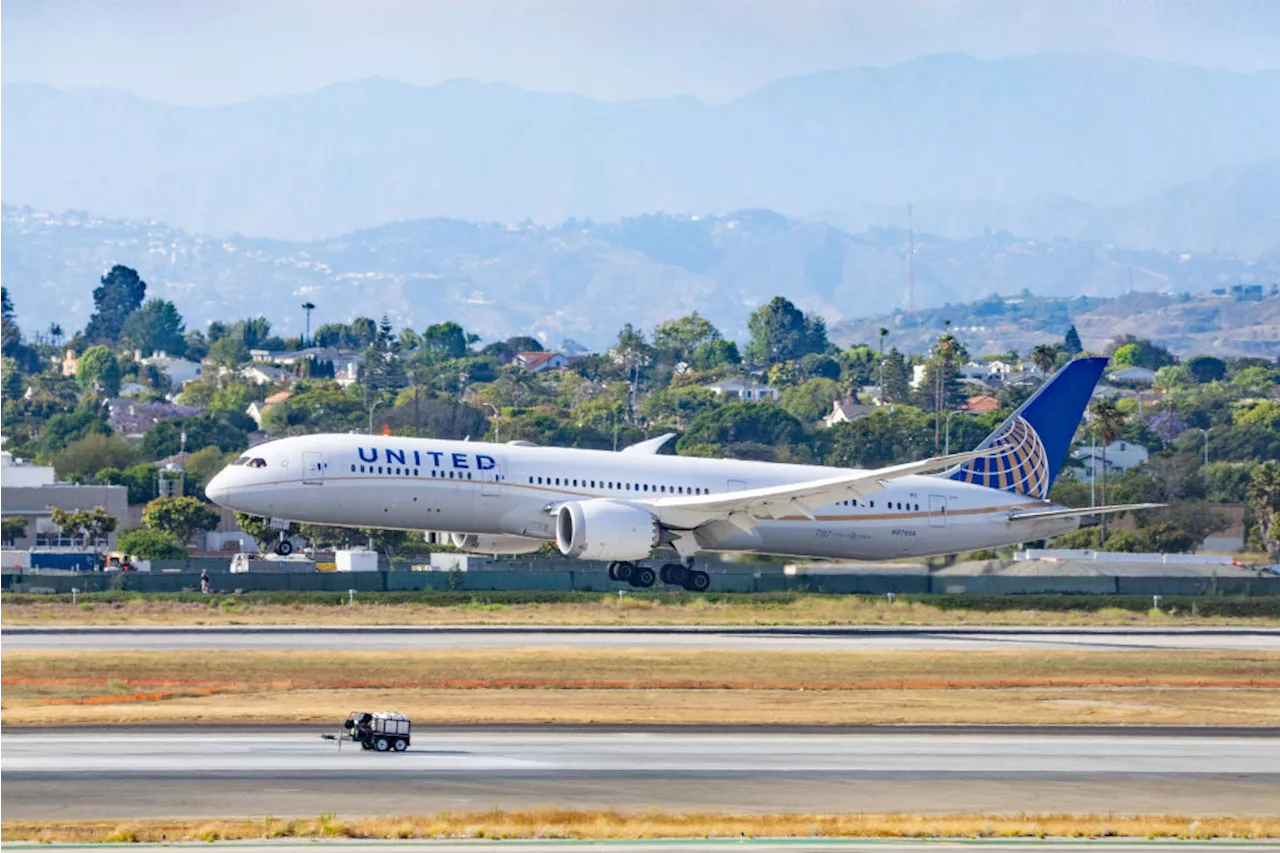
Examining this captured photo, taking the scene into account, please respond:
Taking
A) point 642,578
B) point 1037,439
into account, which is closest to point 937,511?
point 1037,439

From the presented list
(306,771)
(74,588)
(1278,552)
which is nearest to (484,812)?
(306,771)

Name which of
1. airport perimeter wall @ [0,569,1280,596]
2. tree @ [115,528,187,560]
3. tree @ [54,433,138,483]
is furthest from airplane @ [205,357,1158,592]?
tree @ [54,433,138,483]

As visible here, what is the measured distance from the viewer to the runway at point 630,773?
2391 centimetres

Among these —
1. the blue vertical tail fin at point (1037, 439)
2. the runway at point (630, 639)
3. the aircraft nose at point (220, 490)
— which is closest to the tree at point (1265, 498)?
the blue vertical tail fin at point (1037, 439)

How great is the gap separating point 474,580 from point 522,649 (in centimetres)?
2146

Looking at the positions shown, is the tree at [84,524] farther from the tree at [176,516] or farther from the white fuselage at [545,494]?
the white fuselage at [545,494]

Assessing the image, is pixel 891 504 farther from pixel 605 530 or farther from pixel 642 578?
pixel 605 530

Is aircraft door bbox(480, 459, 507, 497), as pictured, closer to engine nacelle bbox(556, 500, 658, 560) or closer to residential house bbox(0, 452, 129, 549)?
engine nacelle bbox(556, 500, 658, 560)

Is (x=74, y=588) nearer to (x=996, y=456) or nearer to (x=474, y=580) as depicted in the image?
(x=474, y=580)

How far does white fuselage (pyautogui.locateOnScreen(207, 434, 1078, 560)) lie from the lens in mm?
55219

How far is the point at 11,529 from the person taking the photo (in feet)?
350

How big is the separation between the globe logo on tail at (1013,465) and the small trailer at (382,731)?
38.7m

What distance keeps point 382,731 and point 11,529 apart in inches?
3339

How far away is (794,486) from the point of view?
5503cm
